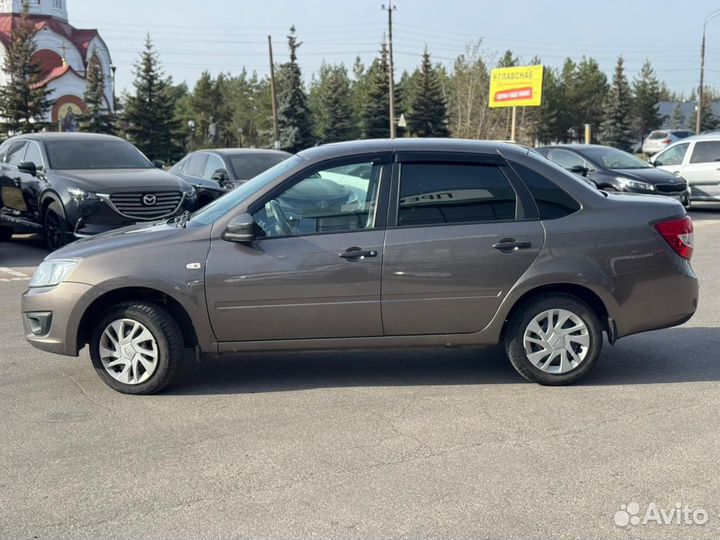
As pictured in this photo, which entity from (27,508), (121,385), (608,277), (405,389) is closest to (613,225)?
(608,277)

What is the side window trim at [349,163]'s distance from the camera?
549 centimetres

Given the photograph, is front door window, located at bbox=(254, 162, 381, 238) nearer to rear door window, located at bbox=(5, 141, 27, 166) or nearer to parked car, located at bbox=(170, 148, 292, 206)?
parked car, located at bbox=(170, 148, 292, 206)

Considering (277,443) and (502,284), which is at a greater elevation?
(502,284)

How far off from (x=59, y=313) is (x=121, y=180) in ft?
21.8

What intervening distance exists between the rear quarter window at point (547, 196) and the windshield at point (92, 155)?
8.74 meters

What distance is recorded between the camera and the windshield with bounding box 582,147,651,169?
1752 centimetres

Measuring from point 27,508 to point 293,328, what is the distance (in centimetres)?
211

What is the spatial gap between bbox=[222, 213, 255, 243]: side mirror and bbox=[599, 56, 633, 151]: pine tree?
6305 cm

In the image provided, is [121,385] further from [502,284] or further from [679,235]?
[679,235]

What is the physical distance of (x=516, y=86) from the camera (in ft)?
149

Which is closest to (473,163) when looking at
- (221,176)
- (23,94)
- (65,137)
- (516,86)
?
(221,176)

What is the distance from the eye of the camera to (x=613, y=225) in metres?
5.61

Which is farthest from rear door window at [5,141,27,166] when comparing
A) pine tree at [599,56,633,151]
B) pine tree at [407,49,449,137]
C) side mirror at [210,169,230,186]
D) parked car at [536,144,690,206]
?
pine tree at [599,56,633,151]

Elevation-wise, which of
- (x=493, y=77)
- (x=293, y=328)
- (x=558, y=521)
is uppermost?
(x=493, y=77)
